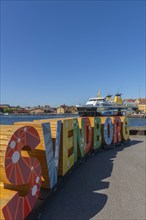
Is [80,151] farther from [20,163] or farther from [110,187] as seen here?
[20,163]

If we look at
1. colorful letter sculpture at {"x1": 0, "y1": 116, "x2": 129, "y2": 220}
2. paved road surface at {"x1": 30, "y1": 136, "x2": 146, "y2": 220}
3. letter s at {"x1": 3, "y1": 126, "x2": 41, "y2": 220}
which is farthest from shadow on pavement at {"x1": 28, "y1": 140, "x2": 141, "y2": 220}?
letter s at {"x1": 3, "y1": 126, "x2": 41, "y2": 220}

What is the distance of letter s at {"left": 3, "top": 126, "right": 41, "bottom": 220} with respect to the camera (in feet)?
9.11

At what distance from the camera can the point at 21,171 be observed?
3.04 meters

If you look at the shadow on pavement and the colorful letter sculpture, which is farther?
the shadow on pavement

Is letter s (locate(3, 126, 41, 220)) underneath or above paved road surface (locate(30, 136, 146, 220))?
above

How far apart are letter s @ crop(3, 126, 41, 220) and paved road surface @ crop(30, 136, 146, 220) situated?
640mm

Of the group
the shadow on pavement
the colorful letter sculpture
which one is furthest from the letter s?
the shadow on pavement

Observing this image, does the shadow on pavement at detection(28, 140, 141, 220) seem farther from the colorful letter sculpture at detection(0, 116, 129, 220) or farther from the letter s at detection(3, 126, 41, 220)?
the letter s at detection(3, 126, 41, 220)

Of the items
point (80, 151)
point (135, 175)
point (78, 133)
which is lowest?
point (135, 175)

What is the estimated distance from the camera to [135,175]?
6.16 m

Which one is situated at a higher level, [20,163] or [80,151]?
[20,163]

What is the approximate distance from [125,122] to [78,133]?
6338 mm

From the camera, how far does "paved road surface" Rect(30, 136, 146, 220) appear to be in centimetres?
387

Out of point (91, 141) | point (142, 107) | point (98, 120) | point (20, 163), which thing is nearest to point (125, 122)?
point (98, 120)
